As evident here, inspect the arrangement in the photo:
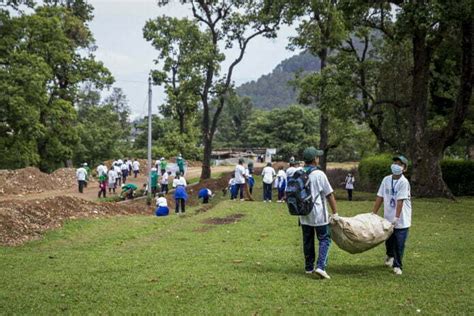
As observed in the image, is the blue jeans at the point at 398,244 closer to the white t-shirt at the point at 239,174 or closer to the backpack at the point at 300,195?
the backpack at the point at 300,195

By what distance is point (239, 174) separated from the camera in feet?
73.3

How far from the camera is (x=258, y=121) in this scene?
78.5 m

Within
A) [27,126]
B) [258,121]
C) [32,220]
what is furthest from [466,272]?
[258,121]

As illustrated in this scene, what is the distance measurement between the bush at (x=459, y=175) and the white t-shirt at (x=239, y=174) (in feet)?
38.8

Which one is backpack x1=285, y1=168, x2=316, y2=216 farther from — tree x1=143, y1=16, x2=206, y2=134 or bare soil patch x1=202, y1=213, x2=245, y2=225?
tree x1=143, y1=16, x2=206, y2=134

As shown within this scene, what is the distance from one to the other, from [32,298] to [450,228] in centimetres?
Answer: 1168

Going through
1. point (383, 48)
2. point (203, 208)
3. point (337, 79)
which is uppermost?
point (383, 48)

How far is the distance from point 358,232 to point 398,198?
91 cm

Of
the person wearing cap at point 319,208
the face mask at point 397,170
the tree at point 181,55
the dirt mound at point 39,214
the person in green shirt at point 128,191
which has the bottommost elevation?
the person in green shirt at point 128,191

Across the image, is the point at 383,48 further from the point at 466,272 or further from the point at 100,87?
the point at 466,272

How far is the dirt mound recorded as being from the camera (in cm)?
1306

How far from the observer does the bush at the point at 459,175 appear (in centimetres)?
2738

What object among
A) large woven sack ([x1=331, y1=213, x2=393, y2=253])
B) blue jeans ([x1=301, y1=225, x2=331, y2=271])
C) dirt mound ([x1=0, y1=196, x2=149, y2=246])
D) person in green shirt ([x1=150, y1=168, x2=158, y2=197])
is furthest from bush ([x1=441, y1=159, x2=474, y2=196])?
blue jeans ([x1=301, y1=225, x2=331, y2=271])

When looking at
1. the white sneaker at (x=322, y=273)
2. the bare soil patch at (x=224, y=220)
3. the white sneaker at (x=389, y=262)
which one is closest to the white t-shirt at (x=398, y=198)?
the white sneaker at (x=389, y=262)
